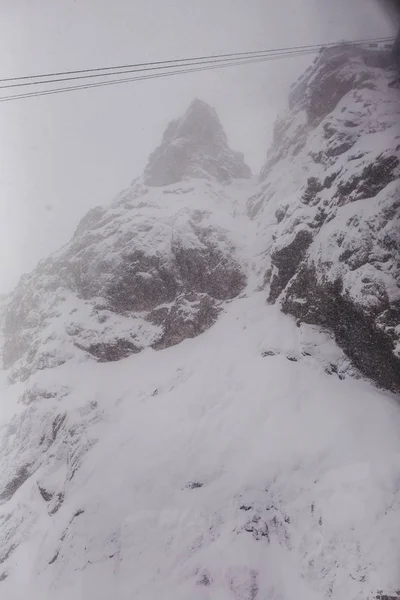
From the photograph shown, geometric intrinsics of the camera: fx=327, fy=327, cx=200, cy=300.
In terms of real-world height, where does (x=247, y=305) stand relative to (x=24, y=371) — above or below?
above

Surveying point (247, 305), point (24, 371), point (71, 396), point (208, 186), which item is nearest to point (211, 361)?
point (247, 305)

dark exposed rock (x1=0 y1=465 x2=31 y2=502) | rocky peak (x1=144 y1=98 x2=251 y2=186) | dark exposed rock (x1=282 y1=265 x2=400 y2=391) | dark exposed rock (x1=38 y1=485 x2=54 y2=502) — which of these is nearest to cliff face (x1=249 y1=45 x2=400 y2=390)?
dark exposed rock (x1=282 y1=265 x2=400 y2=391)

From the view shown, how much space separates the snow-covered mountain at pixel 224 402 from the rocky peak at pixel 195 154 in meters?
18.4

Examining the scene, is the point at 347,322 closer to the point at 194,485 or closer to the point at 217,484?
the point at 217,484

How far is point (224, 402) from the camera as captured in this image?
18.4m

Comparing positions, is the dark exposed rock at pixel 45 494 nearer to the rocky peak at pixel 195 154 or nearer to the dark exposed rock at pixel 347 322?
the dark exposed rock at pixel 347 322

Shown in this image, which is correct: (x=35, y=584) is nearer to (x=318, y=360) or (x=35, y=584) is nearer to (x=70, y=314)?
(x=318, y=360)

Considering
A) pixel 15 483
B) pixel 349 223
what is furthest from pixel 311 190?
pixel 15 483

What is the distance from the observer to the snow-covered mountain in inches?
488

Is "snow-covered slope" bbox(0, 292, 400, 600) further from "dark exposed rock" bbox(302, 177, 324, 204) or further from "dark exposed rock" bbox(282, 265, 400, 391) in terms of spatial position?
"dark exposed rock" bbox(302, 177, 324, 204)

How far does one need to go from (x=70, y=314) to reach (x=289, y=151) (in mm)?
32859

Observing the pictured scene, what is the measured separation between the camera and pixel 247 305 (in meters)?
25.2

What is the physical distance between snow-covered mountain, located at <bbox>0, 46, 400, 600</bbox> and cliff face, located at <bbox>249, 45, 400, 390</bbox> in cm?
12

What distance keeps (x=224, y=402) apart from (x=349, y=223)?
1200cm
